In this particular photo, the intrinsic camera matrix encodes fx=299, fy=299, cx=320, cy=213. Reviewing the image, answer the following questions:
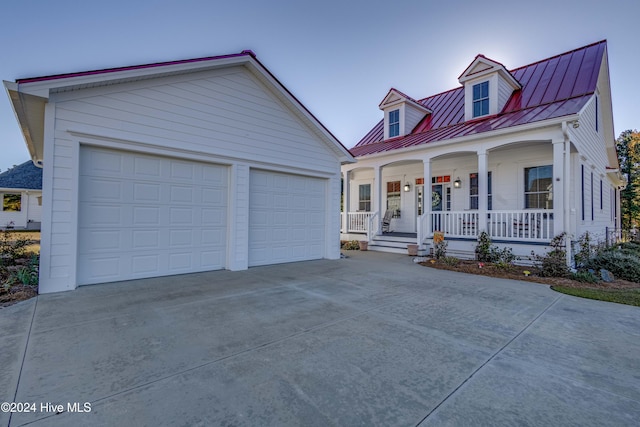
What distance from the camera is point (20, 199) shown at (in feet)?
65.8

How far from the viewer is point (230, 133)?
7.30 meters

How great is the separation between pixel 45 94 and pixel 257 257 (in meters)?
5.17

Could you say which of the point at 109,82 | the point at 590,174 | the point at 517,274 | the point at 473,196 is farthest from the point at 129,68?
the point at 590,174

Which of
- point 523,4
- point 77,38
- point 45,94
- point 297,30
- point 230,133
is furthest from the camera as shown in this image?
point 297,30

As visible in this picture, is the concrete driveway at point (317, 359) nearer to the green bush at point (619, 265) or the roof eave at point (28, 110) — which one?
the roof eave at point (28, 110)

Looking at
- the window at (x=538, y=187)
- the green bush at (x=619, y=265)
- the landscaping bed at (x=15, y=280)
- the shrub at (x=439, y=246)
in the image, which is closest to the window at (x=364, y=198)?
the shrub at (x=439, y=246)

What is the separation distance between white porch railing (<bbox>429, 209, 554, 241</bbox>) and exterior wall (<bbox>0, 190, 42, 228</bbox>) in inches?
979

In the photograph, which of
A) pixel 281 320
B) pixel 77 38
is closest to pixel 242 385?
pixel 281 320

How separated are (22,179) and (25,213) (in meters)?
2.28

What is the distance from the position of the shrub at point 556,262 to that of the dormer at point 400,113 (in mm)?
7248

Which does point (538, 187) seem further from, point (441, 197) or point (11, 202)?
point (11, 202)

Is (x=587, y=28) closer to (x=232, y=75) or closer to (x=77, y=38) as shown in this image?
(x=232, y=75)

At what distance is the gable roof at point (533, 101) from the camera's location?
28.7ft

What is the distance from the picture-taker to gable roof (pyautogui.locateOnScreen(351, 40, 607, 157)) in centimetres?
874
